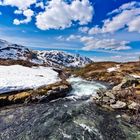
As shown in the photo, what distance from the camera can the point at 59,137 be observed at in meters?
22.0

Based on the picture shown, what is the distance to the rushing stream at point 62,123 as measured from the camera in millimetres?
22688

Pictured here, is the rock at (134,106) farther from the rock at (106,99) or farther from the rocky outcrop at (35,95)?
the rocky outcrop at (35,95)

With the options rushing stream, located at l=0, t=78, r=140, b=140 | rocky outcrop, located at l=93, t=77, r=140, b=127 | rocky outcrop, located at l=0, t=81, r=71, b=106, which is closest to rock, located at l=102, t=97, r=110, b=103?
rocky outcrop, located at l=93, t=77, r=140, b=127

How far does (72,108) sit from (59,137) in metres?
10.7

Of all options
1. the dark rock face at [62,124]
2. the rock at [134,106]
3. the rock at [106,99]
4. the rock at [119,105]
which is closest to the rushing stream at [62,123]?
the dark rock face at [62,124]

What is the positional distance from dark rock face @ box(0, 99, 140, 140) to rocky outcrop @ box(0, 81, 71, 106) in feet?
11.0

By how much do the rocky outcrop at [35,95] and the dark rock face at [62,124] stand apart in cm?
335

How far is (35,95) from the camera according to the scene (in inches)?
1545

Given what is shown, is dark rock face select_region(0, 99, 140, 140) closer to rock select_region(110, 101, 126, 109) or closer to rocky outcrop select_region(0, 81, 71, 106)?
rock select_region(110, 101, 126, 109)

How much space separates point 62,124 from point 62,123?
0.33 m

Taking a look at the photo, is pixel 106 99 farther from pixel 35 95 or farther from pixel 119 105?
pixel 35 95

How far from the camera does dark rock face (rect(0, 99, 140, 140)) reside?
2269 cm

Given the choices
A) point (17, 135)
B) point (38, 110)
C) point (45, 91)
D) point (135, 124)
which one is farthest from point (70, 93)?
point (17, 135)

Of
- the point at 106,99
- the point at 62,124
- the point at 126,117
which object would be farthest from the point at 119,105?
the point at 62,124
